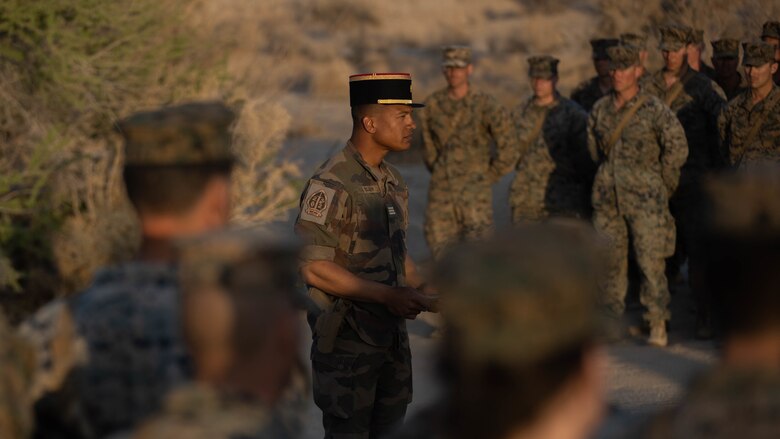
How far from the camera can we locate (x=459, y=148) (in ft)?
33.3

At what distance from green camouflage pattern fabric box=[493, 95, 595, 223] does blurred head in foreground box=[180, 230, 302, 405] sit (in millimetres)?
7933

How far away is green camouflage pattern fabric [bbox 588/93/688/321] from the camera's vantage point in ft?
29.4

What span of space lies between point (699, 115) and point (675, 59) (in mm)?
550

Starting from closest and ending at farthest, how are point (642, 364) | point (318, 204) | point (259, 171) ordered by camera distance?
1. point (318, 204)
2. point (642, 364)
3. point (259, 171)

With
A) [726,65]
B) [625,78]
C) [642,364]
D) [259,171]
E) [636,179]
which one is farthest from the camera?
[259,171]

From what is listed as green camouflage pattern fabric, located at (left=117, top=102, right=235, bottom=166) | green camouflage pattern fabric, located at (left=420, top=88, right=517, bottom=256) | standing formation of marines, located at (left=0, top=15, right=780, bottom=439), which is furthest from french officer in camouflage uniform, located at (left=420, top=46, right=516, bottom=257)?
green camouflage pattern fabric, located at (left=117, top=102, right=235, bottom=166)

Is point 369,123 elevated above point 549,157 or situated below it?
above

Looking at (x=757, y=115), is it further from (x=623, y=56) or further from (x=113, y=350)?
(x=113, y=350)

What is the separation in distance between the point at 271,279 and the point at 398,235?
2.83 m

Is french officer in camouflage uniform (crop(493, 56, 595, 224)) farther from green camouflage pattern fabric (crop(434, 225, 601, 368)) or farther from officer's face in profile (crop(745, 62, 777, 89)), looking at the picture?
green camouflage pattern fabric (crop(434, 225, 601, 368))

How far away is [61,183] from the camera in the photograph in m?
10.4

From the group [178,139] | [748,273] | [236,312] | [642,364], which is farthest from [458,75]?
[748,273]

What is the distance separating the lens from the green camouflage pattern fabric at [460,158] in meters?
10.1

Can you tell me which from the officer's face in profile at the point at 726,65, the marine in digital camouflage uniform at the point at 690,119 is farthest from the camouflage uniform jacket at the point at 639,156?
the officer's face in profile at the point at 726,65
